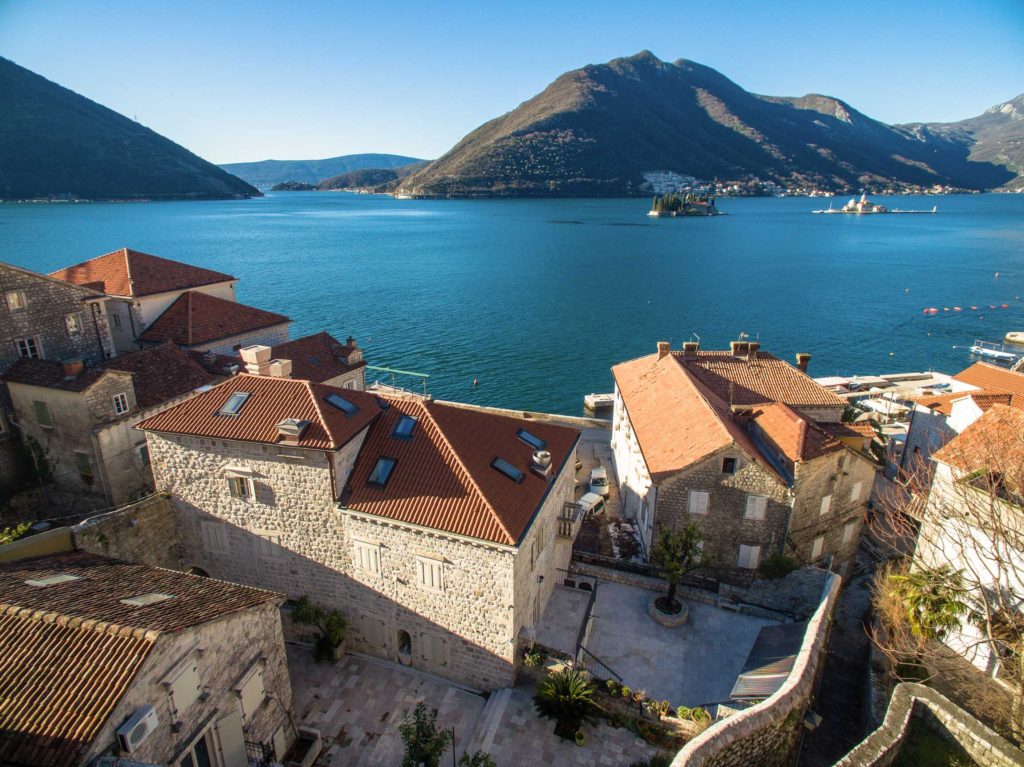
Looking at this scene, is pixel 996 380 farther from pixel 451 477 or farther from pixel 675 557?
pixel 451 477

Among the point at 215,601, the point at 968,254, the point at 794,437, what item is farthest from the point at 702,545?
the point at 968,254

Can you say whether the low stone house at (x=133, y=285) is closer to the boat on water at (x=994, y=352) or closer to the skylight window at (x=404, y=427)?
the skylight window at (x=404, y=427)

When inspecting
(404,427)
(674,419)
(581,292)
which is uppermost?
(404,427)

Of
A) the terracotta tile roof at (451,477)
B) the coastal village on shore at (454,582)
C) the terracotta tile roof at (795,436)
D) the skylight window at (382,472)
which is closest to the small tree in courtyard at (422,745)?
the coastal village on shore at (454,582)

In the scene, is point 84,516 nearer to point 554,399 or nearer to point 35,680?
point 35,680

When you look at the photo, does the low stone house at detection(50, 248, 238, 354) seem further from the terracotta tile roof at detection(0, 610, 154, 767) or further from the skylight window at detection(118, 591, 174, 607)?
the terracotta tile roof at detection(0, 610, 154, 767)

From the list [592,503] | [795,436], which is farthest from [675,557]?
[795,436]
